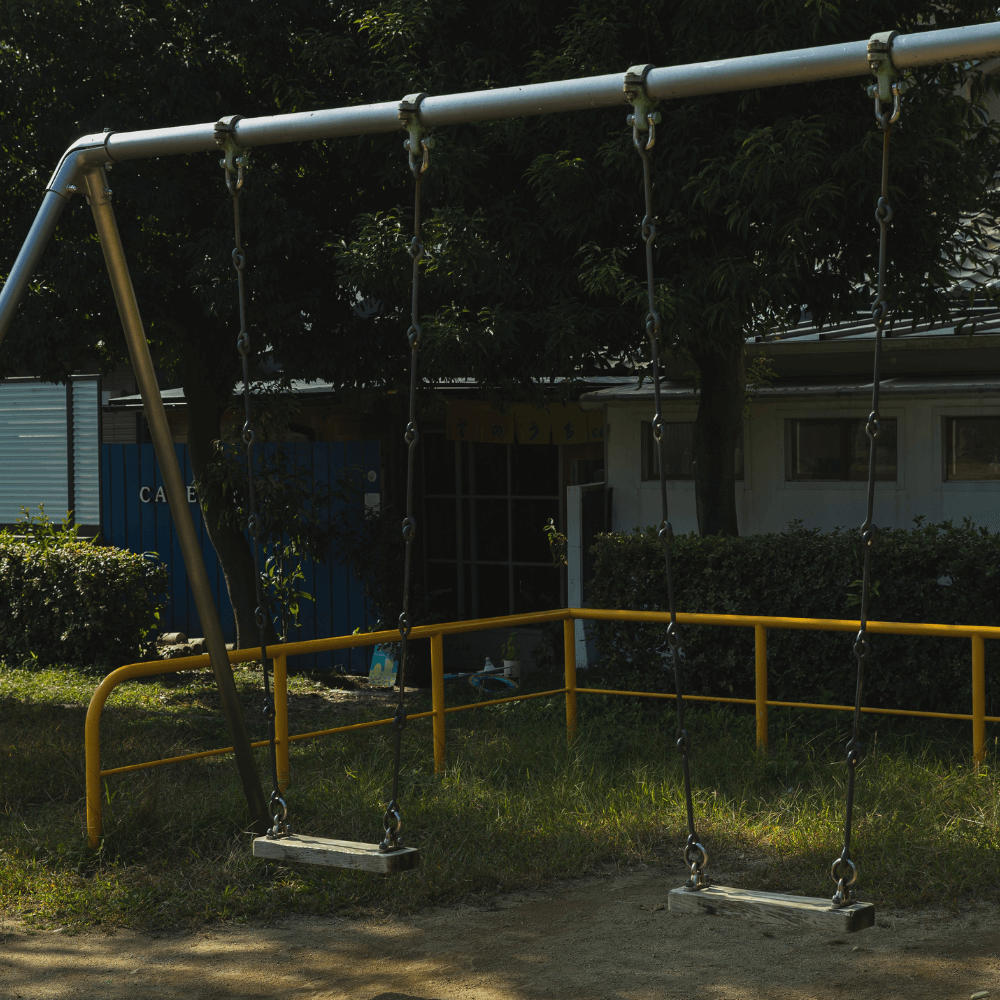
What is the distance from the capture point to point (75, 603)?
12461 mm

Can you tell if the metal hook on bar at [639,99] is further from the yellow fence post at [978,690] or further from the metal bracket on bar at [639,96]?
the yellow fence post at [978,690]

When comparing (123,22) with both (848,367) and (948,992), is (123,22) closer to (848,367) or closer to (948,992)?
(848,367)

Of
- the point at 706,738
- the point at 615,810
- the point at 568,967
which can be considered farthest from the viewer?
the point at 706,738

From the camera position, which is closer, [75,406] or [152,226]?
[152,226]

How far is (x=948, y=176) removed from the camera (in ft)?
27.6

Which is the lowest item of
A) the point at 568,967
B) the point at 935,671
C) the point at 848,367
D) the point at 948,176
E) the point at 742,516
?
the point at 568,967

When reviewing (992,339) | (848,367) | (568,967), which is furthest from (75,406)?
(568,967)

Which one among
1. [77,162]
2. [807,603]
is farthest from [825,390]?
[77,162]

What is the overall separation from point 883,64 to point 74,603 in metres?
10.1

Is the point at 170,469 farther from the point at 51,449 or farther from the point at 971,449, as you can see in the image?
the point at 51,449

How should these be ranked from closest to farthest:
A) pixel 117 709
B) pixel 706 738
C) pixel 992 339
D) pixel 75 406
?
pixel 706 738, pixel 992 339, pixel 117 709, pixel 75 406

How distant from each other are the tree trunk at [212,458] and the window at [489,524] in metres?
2.13

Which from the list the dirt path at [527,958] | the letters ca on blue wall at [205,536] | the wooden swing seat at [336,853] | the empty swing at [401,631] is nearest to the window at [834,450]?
the letters ca on blue wall at [205,536]

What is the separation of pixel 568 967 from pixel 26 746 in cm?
481
